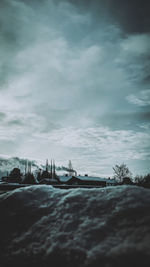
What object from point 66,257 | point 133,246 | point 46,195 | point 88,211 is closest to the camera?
point 133,246

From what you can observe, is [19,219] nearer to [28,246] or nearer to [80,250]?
[28,246]

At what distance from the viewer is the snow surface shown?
3.49 ft

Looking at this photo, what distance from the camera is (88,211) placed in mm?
1472

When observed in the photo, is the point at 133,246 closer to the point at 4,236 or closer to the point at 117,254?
the point at 117,254

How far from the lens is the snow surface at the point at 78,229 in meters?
1.06

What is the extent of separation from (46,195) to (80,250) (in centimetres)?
82

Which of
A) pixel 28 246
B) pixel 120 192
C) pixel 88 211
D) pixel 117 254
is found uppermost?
pixel 120 192

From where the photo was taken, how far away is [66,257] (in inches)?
45.3

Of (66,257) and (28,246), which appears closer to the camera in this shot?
(66,257)

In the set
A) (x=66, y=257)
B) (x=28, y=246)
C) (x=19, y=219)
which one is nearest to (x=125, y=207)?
(x=66, y=257)

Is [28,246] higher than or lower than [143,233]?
lower

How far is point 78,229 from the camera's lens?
4.32ft

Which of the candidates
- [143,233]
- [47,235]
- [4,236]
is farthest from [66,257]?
[4,236]

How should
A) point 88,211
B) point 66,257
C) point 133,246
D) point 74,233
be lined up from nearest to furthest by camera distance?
point 133,246 < point 66,257 < point 74,233 < point 88,211
